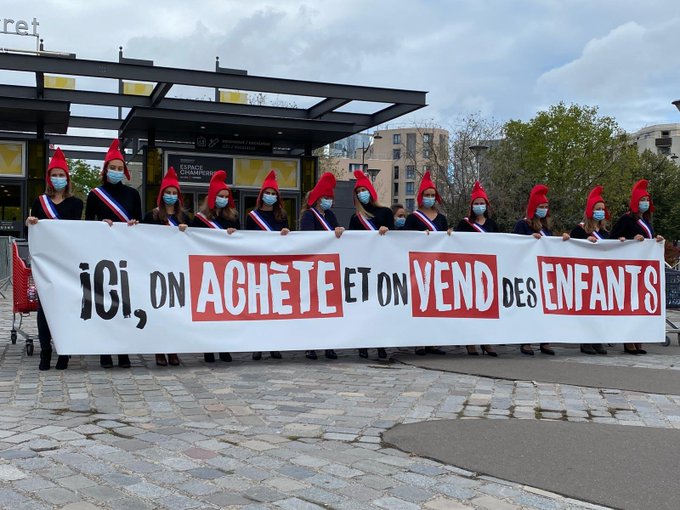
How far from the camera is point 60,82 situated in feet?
75.2

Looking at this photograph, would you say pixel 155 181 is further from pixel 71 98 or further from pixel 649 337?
pixel 649 337

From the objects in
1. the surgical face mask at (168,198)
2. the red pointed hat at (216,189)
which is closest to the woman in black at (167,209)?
the surgical face mask at (168,198)

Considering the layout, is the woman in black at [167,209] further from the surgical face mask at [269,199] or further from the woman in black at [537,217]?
the woman in black at [537,217]

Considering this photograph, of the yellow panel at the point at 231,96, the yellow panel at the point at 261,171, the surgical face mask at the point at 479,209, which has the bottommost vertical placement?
the surgical face mask at the point at 479,209

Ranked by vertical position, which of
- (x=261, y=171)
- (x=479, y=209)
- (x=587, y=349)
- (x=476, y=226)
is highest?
(x=261, y=171)

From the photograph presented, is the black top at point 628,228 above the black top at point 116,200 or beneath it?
beneath

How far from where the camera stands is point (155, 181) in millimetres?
23672

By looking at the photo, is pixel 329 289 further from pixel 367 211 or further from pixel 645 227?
pixel 645 227

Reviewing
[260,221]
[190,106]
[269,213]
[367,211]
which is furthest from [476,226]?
[190,106]

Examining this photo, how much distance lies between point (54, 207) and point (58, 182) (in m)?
0.25

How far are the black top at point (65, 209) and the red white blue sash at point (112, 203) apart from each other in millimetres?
213

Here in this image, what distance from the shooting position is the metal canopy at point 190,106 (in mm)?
18891

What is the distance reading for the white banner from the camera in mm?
7527

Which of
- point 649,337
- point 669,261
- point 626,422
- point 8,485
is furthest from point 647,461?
point 669,261
